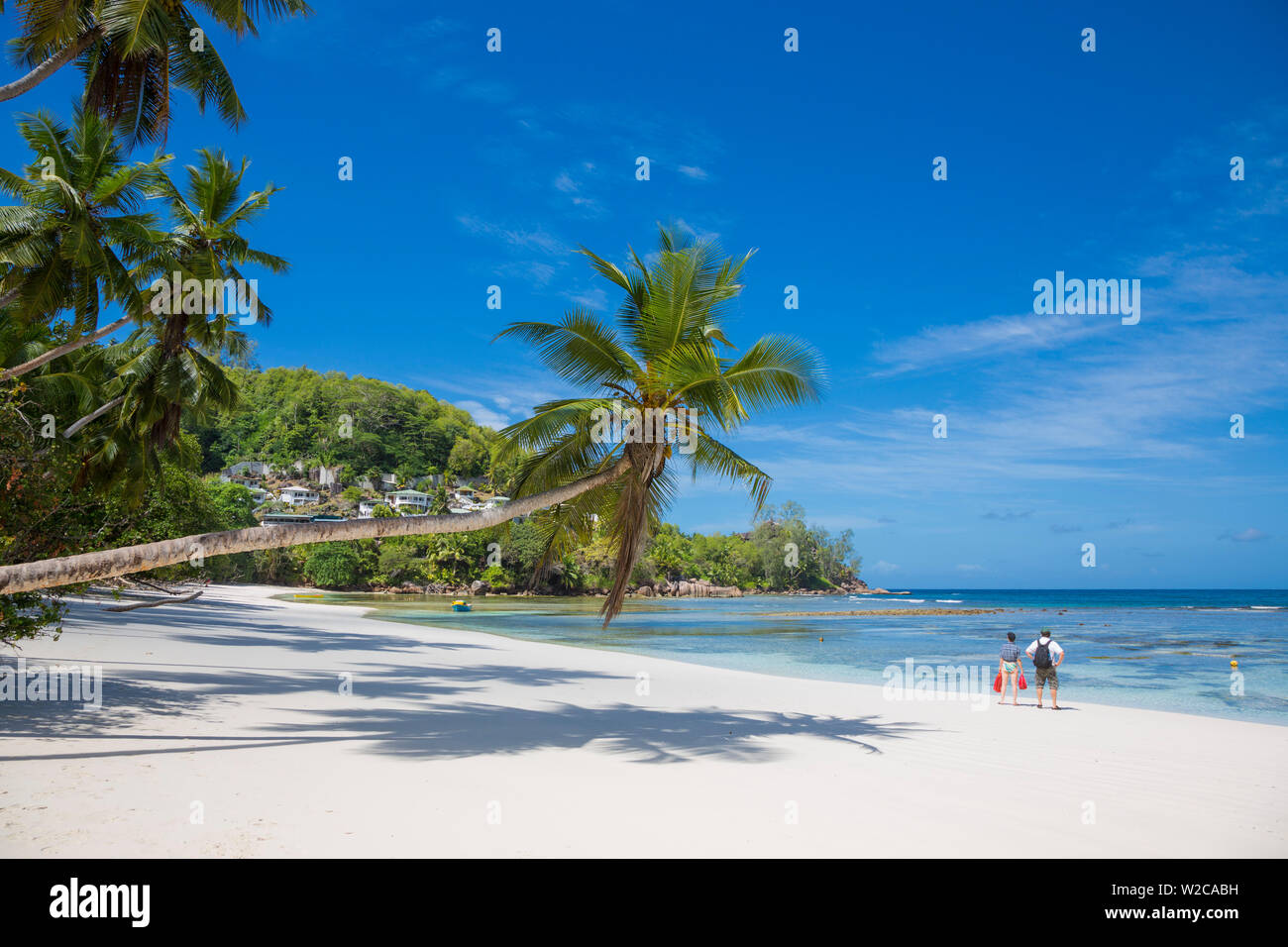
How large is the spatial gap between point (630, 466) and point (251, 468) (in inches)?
4220

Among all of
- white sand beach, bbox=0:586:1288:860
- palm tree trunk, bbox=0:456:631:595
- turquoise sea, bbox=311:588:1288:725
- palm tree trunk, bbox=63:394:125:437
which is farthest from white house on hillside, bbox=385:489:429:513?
palm tree trunk, bbox=0:456:631:595

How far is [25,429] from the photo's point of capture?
9.14 metres

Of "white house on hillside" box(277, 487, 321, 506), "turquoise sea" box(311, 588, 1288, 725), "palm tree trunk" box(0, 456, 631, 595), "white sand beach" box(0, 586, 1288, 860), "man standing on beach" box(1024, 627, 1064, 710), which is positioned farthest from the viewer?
"white house on hillside" box(277, 487, 321, 506)

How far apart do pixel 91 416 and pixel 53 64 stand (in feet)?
19.0

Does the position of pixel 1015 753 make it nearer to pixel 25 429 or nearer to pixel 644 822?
pixel 644 822

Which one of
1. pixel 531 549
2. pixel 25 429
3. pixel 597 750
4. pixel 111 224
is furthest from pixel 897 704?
pixel 531 549

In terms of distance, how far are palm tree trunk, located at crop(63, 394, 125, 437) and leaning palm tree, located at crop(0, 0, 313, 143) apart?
4693 mm

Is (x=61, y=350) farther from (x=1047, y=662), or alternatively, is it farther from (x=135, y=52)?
(x=1047, y=662)

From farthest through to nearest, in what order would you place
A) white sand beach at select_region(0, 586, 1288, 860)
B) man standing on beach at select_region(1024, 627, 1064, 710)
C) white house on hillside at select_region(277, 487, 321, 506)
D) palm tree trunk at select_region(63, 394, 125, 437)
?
1. white house on hillside at select_region(277, 487, 321, 506)
2. man standing on beach at select_region(1024, 627, 1064, 710)
3. palm tree trunk at select_region(63, 394, 125, 437)
4. white sand beach at select_region(0, 586, 1288, 860)

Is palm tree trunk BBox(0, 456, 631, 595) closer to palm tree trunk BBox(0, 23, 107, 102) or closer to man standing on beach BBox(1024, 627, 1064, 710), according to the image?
palm tree trunk BBox(0, 23, 107, 102)

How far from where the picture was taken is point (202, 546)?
246 inches

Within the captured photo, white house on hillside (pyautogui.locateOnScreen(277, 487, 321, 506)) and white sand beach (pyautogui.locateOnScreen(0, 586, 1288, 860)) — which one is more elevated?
white house on hillside (pyautogui.locateOnScreen(277, 487, 321, 506))

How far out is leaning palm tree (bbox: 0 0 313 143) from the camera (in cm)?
916

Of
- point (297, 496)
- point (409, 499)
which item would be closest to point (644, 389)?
point (409, 499)
